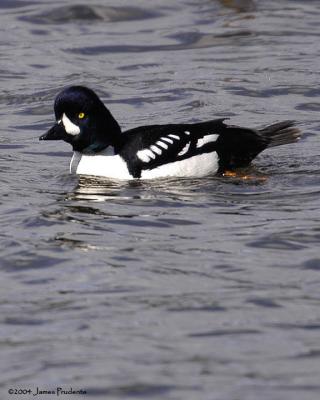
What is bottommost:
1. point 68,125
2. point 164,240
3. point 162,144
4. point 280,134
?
point 164,240

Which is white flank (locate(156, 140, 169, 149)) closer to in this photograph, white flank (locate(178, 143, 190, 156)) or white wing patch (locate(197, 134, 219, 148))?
white flank (locate(178, 143, 190, 156))

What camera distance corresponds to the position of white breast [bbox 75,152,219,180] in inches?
430

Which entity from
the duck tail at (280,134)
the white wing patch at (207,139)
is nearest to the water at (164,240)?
the duck tail at (280,134)

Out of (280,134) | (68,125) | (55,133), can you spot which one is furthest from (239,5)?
(55,133)

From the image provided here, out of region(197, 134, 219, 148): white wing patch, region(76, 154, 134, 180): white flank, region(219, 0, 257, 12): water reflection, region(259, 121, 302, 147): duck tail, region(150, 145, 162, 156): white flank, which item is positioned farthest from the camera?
region(219, 0, 257, 12): water reflection

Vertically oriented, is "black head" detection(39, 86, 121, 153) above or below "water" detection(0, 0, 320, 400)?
above

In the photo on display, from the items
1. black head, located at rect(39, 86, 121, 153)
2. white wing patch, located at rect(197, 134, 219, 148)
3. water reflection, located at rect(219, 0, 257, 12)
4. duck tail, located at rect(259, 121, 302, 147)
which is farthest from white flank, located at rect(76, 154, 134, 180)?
water reflection, located at rect(219, 0, 257, 12)

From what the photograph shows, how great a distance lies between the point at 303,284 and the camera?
7.72m

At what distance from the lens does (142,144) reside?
10852 mm

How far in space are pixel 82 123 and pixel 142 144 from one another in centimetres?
64

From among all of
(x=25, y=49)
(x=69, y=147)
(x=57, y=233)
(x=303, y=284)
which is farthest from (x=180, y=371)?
(x=25, y=49)

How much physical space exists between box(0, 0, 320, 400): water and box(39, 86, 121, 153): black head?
1.24 feet

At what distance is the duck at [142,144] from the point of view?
1088 cm

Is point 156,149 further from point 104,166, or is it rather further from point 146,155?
point 104,166
